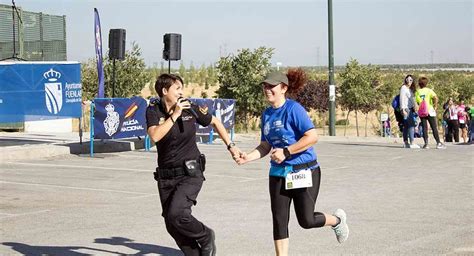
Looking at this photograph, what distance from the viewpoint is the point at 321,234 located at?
8.92 metres

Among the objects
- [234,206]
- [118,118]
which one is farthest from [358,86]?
[234,206]

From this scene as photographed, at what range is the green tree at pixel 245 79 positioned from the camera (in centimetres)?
3494

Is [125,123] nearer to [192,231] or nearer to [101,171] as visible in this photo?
[101,171]

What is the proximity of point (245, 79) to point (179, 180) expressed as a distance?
28.2 metres

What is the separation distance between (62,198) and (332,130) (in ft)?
52.9

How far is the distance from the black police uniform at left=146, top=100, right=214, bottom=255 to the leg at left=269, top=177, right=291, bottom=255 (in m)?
0.63

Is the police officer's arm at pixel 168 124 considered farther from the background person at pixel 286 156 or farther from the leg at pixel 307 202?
the leg at pixel 307 202

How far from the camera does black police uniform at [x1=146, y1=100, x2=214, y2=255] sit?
7020 mm

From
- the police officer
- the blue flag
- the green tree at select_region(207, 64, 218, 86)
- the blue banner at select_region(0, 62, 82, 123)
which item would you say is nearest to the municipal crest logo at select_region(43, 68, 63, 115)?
the blue banner at select_region(0, 62, 82, 123)

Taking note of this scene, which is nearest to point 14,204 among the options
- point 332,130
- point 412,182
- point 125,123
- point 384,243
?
point 384,243

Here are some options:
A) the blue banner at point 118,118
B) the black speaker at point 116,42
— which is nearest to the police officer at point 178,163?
the blue banner at point 118,118

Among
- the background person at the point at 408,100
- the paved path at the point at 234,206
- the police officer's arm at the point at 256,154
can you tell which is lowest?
the paved path at the point at 234,206

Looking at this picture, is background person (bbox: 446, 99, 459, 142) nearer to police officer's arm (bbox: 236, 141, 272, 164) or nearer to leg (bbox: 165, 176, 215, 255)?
police officer's arm (bbox: 236, 141, 272, 164)

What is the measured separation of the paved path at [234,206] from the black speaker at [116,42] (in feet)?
16.3
